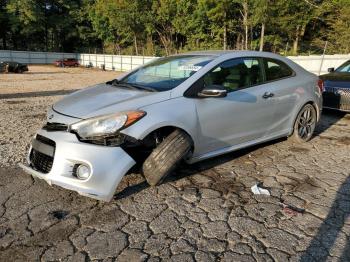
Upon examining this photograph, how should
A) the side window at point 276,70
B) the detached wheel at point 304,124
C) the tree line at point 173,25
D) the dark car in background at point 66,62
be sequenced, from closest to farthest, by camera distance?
the side window at point 276,70, the detached wheel at point 304,124, the tree line at point 173,25, the dark car in background at point 66,62

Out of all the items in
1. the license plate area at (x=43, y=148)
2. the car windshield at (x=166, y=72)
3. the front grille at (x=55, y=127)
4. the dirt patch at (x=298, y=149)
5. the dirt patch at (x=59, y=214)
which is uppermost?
the car windshield at (x=166, y=72)

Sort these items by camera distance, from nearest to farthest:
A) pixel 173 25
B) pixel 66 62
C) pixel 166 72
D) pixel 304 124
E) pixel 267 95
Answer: pixel 166 72 → pixel 267 95 → pixel 304 124 → pixel 173 25 → pixel 66 62

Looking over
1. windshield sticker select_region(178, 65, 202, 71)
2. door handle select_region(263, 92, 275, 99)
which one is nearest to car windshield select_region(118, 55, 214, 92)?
windshield sticker select_region(178, 65, 202, 71)

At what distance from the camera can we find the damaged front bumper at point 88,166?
3.31 meters

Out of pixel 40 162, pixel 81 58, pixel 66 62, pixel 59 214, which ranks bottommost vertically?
pixel 66 62

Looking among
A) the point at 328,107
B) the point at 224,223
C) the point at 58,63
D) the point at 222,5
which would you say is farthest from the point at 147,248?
the point at 58,63

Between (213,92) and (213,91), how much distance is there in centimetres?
1

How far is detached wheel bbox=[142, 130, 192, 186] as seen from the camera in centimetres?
373

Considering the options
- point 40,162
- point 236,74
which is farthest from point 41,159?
point 236,74

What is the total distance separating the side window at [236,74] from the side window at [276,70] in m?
0.19

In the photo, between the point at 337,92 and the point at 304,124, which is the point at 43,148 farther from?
the point at 337,92

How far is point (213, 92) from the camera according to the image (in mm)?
4027

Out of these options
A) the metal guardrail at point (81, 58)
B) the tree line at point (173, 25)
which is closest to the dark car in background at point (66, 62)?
the metal guardrail at point (81, 58)

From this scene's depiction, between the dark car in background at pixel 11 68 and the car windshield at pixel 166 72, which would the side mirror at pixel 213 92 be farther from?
the dark car in background at pixel 11 68
